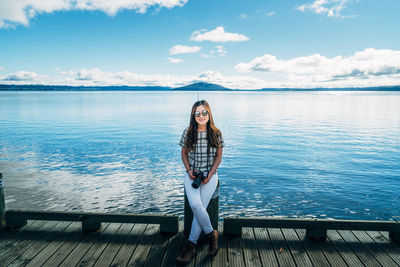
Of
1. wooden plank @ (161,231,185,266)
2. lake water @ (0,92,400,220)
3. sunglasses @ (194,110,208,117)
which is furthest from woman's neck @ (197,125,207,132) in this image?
lake water @ (0,92,400,220)

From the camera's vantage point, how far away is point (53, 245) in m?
4.98

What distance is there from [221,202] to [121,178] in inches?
223

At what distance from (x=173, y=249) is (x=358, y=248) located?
3322mm

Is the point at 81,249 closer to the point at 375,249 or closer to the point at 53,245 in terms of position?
the point at 53,245

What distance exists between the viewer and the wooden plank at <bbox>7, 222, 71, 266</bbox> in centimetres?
453

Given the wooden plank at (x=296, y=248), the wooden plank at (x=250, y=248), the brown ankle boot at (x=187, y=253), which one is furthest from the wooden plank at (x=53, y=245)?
the wooden plank at (x=296, y=248)

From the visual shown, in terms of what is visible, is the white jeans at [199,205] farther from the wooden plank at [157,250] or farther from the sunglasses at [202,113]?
the sunglasses at [202,113]

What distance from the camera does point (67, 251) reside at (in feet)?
15.7

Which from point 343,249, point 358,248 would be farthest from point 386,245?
point 343,249

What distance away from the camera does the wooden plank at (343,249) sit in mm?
4484

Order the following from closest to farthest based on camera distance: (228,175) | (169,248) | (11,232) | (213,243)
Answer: (213,243) < (169,248) < (11,232) < (228,175)

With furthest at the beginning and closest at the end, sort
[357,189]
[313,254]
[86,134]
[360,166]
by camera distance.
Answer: [86,134], [360,166], [357,189], [313,254]

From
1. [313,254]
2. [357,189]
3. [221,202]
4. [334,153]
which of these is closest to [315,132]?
[334,153]

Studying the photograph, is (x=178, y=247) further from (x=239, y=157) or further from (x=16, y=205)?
(x=239, y=157)
